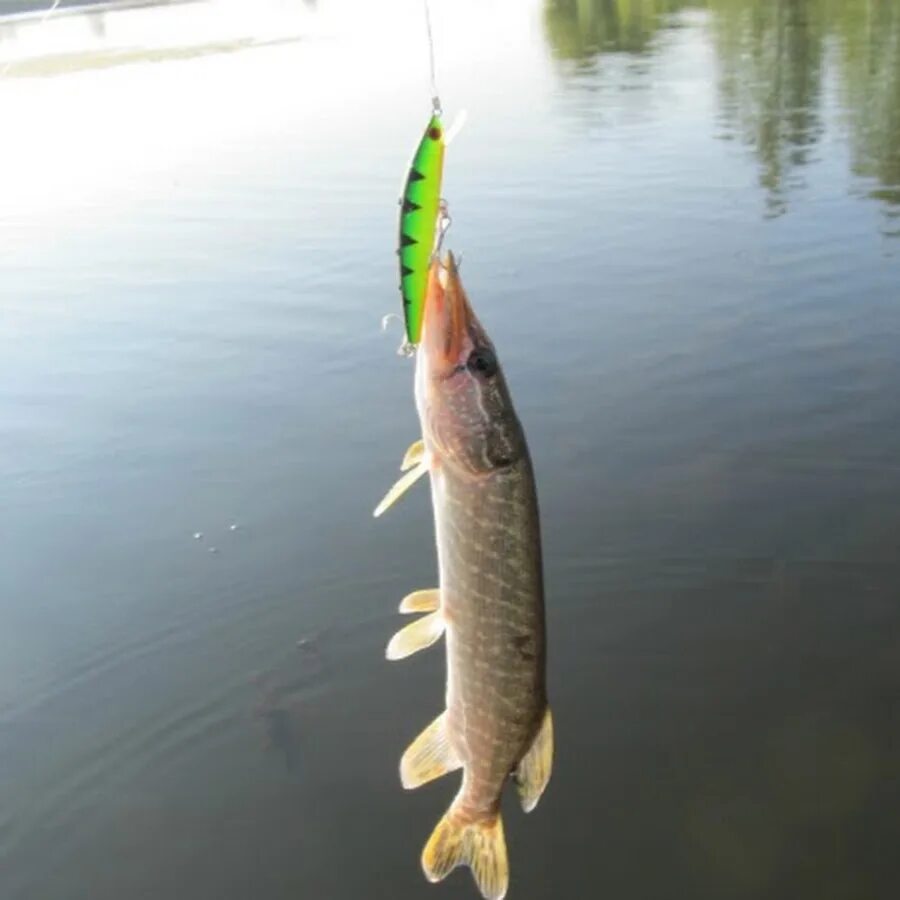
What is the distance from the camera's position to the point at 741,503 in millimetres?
7684

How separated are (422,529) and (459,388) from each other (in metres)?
4.75

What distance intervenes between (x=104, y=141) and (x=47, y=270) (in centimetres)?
940

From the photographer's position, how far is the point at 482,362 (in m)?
2.84

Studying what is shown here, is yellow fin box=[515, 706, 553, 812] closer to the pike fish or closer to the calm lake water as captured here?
the pike fish

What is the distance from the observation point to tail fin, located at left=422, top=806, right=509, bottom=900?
3389mm

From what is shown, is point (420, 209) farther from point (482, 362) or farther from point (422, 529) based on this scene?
point (422, 529)

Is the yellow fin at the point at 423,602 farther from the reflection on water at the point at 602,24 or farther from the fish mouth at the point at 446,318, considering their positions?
the reflection on water at the point at 602,24

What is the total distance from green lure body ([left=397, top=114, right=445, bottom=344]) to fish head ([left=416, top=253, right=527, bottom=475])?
0.09m

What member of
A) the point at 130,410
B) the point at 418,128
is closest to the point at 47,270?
the point at 130,410

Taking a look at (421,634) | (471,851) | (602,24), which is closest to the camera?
(421,634)

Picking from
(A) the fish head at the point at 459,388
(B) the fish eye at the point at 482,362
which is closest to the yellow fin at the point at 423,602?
(A) the fish head at the point at 459,388

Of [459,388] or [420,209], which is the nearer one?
[420,209]

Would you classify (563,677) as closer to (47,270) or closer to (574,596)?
(574,596)

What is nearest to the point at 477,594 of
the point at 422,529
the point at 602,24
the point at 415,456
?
the point at 415,456
